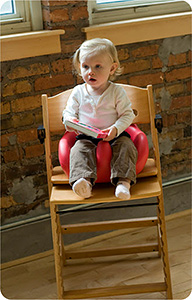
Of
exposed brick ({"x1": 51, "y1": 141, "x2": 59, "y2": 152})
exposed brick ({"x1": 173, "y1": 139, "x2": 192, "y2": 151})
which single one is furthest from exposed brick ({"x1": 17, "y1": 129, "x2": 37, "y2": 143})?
exposed brick ({"x1": 173, "y1": 139, "x2": 192, "y2": 151})

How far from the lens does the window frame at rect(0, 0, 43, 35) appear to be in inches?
106

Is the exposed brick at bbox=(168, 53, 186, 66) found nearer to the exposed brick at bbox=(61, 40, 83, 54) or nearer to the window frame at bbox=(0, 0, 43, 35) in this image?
the exposed brick at bbox=(61, 40, 83, 54)

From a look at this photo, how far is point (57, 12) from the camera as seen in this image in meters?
2.65

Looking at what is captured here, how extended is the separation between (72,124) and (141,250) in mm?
884

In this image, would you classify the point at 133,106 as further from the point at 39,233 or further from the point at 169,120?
the point at 39,233

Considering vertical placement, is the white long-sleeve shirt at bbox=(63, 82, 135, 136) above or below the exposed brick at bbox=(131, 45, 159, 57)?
below

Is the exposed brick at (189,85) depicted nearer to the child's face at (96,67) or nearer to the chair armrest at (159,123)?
the chair armrest at (159,123)

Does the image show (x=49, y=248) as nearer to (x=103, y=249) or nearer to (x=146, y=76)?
(x=103, y=249)

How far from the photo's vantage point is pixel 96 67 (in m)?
2.25

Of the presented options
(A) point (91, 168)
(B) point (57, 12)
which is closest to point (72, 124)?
(A) point (91, 168)

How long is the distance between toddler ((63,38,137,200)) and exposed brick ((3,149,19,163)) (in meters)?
0.54

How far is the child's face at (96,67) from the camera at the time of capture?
2.23 m

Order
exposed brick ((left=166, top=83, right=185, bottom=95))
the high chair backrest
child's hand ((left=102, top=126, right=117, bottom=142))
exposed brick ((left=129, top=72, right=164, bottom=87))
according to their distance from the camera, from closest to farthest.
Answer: child's hand ((left=102, top=126, right=117, bottom=142)) < the high chair backrest < exposed brick ((left=129, top=72, right=164, bottom=87)) < exposed brick ((left=166, top=83, right=185, bottom=95))

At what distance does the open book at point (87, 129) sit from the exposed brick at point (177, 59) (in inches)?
40.8
